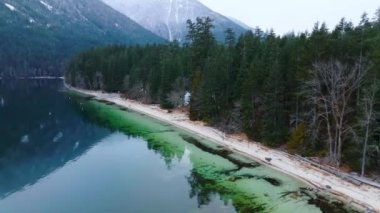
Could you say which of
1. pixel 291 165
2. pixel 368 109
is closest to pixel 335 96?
pixel 368 109

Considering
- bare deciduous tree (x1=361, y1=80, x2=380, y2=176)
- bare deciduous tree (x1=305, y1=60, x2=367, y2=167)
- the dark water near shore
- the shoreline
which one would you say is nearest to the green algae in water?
the dark water near shore

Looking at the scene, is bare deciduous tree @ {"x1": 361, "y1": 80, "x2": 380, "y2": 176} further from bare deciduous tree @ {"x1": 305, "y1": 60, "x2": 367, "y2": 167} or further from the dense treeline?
bare deciduous tree @ {"x1": 305, "y1": 60, "x2": 367, "y2": 167}

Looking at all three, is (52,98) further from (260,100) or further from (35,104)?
(260,100)

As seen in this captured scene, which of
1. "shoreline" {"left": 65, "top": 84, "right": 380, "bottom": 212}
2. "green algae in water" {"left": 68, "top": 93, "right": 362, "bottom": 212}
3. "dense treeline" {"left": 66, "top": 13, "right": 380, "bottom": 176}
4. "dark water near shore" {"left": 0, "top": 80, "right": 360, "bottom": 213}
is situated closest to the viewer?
"shoreline" {"left": 65, "top": 84, "right": 380, "bottom": 212}

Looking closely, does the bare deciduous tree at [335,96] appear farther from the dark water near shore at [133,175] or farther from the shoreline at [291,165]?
the dark water near shore at [133,175]

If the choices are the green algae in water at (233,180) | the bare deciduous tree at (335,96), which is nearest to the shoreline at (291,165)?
the green algae in water at (233,180)
